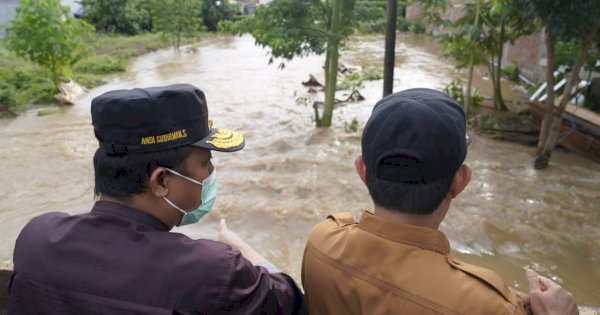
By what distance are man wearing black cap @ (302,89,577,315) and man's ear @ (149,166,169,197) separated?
579 millimetres

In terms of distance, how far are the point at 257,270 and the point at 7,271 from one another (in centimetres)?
146

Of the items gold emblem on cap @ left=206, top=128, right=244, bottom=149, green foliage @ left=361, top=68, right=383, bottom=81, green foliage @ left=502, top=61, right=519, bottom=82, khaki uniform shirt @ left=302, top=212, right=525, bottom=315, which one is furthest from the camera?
green foliage @ left=502, top=61, right=519, bottom=82

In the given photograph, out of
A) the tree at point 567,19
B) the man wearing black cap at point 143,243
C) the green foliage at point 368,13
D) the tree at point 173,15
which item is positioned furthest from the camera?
the tree at point 173,15

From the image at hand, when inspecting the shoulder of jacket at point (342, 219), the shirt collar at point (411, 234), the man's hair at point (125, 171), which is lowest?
the shoulder of jacket at point (342, 219)

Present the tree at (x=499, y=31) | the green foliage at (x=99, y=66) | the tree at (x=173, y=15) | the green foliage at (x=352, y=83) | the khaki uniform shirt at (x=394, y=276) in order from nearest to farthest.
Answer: the khaki uniform shirt at (x=394, y=276), the tree at (x=499, y=31), the green foliage at (x=352, y=83), the green foliage at (x=99, y=66), the tree at (x=173, y=15)

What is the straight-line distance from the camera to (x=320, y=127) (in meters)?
8.18

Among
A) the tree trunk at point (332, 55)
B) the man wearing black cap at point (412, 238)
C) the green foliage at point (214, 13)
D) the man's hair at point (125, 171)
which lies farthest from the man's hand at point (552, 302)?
the green foliage at point (214, 13)

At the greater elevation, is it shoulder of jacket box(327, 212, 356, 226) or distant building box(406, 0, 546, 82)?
shoulder of jacket box(327, 212, 356, 226)

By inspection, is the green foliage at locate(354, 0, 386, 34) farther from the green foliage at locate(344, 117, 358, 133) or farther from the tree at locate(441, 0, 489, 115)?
the green foliage at locate(344, 117, 358, 133)

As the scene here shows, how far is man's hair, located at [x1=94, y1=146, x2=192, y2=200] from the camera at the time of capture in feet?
4.83

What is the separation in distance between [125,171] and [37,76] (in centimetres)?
1236

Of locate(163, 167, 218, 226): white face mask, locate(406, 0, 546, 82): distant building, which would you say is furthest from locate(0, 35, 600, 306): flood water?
locate(406, 0, 546, 82): distant building

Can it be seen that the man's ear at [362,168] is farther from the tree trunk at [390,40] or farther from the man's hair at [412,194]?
the tree trunk at [390,40]

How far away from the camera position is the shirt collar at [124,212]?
55.9 inches
